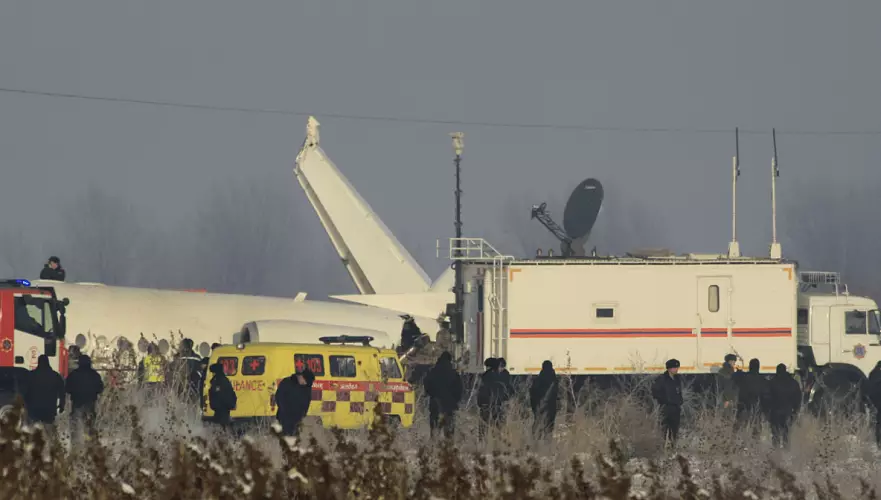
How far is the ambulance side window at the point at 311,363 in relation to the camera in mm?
26859

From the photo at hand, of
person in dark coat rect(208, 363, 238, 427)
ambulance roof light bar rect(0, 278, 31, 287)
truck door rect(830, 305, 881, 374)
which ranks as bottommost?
person in dark coat rect(208, 363, 238, 427)

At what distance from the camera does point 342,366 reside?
89.7 ft

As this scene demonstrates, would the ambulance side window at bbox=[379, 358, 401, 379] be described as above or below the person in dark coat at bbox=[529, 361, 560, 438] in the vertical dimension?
above

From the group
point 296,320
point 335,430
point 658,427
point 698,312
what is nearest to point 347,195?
point 296,320

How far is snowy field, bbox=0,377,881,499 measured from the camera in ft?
34.9

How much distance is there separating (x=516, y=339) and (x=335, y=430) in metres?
18.8

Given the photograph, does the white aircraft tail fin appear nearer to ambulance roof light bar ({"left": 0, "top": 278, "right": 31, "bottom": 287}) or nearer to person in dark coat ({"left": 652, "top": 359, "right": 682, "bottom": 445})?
ambulance roof light bar ({"left": 0, "top": 278, "right": 31, "bottom": 287})

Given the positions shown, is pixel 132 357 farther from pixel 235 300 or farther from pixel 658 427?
pixel 658 427

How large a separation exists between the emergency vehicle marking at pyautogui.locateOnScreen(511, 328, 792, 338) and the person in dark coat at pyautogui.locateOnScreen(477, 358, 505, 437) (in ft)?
17.9

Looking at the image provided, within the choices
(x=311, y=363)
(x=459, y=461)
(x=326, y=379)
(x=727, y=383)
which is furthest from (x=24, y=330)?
(x=459, y=461)

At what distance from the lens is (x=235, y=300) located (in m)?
40.0

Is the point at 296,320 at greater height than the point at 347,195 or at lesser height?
lesser

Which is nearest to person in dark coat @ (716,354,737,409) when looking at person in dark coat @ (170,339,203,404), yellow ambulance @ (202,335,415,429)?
yellow ambulance @ (202,335,415,429)

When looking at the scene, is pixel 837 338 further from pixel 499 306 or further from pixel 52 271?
pixel 52 271
